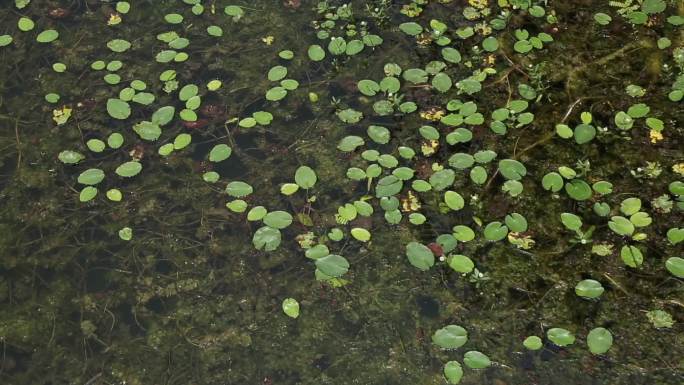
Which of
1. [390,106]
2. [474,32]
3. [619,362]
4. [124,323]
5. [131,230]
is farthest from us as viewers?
[474,32]

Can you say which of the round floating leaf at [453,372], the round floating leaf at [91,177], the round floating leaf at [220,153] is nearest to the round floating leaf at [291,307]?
the round floating leaf at [453,372]

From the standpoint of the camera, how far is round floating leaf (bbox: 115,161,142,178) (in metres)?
3.25

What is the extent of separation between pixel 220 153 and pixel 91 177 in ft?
2.25

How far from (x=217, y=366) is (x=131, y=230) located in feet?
2.81

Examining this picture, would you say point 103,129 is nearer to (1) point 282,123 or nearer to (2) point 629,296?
(1) point 282,123

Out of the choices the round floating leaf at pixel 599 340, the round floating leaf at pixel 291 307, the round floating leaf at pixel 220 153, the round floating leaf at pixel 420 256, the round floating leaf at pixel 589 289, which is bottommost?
the round floating leaf at pixel 291 307

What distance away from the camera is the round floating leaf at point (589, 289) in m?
2.73

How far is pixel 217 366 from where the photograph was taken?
8.87 feet

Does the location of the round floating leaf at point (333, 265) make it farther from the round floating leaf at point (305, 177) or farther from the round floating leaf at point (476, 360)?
the round floating leaf at point (476, 360)

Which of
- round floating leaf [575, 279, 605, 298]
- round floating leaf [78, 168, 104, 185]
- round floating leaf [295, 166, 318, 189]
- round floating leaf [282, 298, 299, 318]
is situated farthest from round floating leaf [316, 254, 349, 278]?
round floating leaf [78, 168, 104, 185]

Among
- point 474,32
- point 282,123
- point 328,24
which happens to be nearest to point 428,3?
point 474,32

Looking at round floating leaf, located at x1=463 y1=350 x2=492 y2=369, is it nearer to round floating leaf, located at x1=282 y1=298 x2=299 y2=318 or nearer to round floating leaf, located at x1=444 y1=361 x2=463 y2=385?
round floating leaf, located at x1=444 y1=361 x2=463 y2=385

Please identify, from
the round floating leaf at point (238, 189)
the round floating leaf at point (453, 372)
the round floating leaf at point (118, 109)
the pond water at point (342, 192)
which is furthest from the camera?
the round floating leaf at point (118, 109)

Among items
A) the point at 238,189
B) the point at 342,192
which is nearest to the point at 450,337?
the point at 342,192
